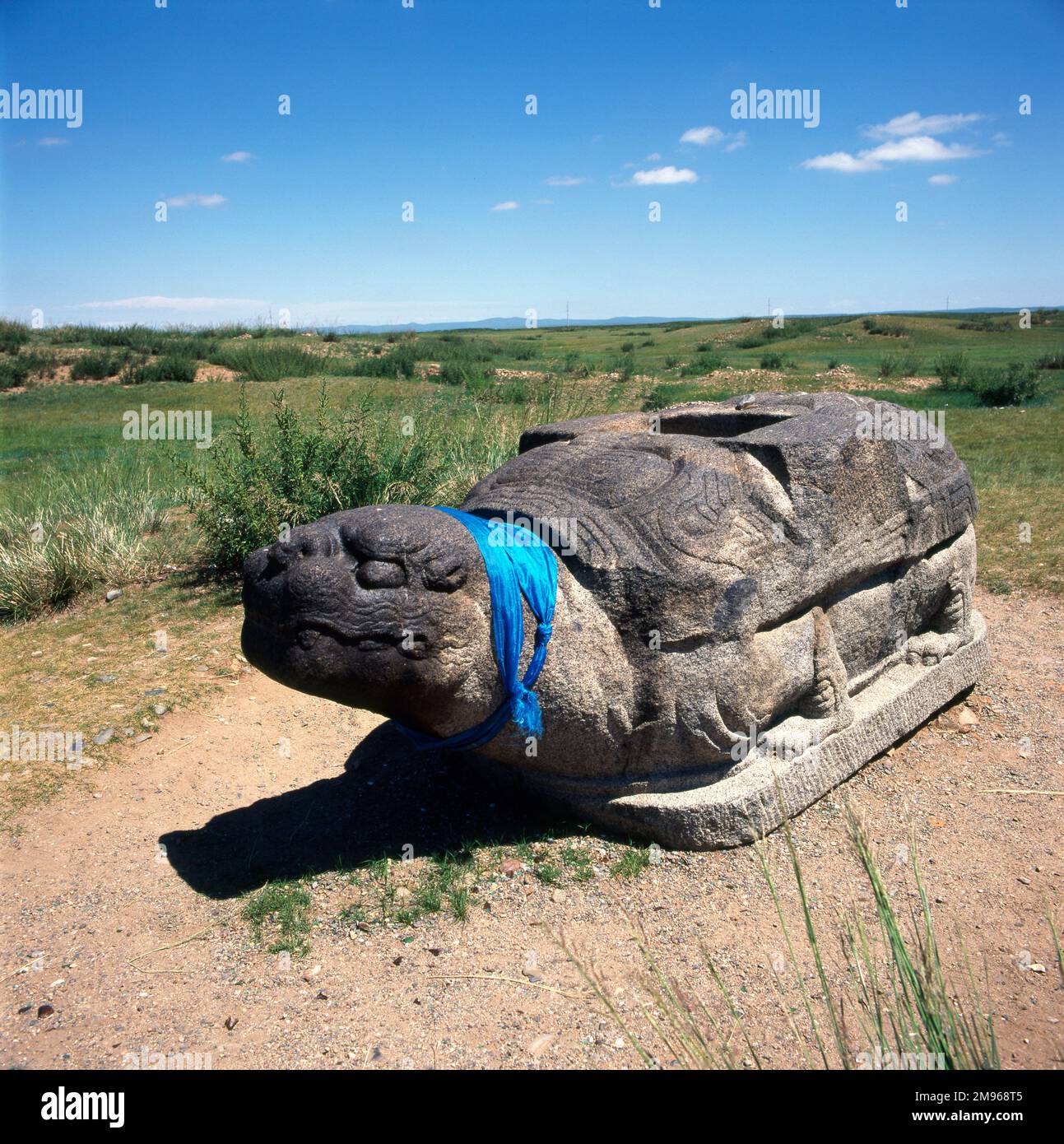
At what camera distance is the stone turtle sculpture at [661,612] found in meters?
2.77

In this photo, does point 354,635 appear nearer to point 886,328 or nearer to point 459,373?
point 459,373

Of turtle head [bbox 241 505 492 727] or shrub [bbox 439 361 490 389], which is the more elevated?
shrub [bbox 439 361 490 389]

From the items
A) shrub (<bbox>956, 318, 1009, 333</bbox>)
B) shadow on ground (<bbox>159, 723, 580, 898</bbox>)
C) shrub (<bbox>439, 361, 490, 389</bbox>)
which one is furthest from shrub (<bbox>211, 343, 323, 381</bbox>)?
shrub (<bbox>956, 318, 1009, 333</bbox>)

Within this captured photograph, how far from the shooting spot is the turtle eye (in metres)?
2.77

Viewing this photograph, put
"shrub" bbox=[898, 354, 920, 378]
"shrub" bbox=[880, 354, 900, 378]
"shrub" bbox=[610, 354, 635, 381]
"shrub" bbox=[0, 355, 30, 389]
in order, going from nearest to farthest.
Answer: "shrub" bbox=[610, 354, 635, 381] < "shrub" bbox=[0, 355, 30, 389] < "shrub" bbox=[880, 354, 900, 378] < "shrub" bbox=[898, 354, 920, 378]

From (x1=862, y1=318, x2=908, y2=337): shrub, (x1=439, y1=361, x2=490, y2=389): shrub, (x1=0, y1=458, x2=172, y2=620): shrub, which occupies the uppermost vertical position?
(x1=862, y1=318, x2=908, y2=337): shrub

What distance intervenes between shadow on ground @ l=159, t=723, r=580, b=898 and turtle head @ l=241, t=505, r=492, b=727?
83 centimetres

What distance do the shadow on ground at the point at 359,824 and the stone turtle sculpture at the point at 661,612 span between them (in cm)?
19

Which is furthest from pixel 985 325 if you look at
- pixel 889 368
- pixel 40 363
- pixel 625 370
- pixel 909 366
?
pixel 40 363

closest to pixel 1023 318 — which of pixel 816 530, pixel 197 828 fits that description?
pixel 816 530

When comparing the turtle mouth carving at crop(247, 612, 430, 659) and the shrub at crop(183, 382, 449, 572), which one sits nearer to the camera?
the turtle mouth carving at crop(247, 612, 430, 659)

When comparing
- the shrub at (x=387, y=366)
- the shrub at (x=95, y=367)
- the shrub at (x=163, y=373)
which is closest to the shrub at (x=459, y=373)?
the shrub at (x=387, y=366)

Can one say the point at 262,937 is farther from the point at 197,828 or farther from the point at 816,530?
the point at 816,530

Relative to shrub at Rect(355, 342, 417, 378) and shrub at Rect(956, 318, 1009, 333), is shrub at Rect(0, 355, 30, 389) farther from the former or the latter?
shrub at Rect(956, 318, 1009, 333)
